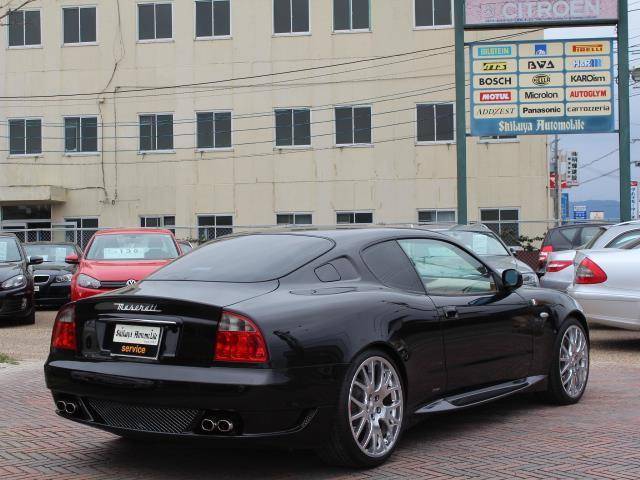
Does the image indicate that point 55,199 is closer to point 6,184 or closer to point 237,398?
point 6,184

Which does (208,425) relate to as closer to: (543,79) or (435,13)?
(543,79)

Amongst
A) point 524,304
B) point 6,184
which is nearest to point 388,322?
point 524,304

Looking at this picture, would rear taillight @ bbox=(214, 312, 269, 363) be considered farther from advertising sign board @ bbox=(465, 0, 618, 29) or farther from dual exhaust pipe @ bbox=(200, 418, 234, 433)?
advertising sign board @ bbox=(465, 0, 618, 29)

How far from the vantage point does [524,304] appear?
6.63m

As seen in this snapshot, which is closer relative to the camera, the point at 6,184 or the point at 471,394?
the point at 471,394

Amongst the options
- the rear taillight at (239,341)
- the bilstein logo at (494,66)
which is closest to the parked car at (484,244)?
the bilstein logo at (494,66)

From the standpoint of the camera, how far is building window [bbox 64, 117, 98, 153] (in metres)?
34.2

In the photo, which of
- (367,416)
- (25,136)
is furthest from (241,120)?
(367,416)

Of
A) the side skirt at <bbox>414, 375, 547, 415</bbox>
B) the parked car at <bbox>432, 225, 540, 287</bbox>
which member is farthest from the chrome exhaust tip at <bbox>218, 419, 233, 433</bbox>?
the parked car at <bbox>432, 225, 540, 287</bbox>

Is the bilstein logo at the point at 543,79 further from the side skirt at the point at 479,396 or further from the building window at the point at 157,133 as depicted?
the building window at the point at 157,133

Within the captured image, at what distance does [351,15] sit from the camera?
3297 centimetres

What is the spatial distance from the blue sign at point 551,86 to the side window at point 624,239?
9538mm

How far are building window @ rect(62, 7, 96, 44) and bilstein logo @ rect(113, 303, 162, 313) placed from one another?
1229 inches

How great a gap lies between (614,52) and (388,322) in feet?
57.6
